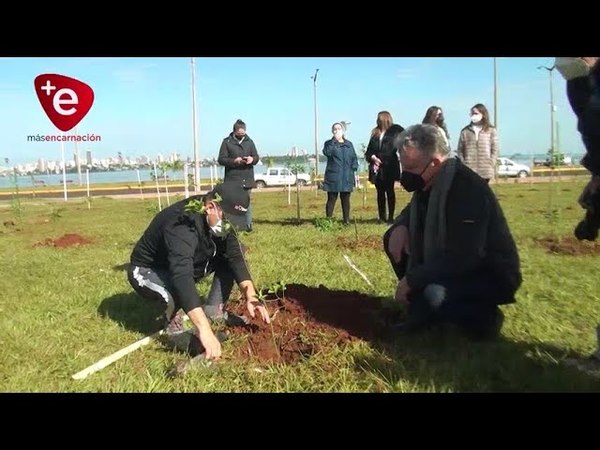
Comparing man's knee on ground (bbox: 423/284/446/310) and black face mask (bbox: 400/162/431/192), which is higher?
black face mask (bbox: 400/162/431/192)

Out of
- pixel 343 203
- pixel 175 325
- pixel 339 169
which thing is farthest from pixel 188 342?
pixel 339 169

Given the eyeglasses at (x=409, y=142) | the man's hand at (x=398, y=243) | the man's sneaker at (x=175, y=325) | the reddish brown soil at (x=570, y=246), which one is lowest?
the man's sneaker at (x=175, y=325)

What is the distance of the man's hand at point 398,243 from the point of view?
3.73 m

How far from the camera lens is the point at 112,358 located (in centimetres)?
335

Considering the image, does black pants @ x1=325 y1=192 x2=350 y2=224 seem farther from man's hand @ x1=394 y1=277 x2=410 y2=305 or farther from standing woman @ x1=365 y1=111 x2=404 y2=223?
man's hand @ x1=394 y1=277 x2=410 y2=305

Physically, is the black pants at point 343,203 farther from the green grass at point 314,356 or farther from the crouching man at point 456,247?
the crouching man at point 456,247

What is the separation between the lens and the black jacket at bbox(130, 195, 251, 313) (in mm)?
3184

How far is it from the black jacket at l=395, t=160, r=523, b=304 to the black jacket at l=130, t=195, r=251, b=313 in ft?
4.08

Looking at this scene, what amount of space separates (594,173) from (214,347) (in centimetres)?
212

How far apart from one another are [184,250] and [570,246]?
4.40 m

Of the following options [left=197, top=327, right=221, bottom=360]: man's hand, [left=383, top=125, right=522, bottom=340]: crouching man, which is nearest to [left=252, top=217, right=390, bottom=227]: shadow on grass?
[left=383, top=125, right=522, bottom=340]: crouching man

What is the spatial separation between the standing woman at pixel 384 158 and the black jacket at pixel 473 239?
5.09 meters

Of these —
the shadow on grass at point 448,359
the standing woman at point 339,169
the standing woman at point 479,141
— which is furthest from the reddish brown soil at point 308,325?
the standing woman at point 339,169
